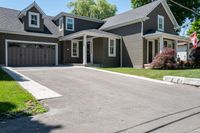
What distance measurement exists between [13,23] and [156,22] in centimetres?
1428

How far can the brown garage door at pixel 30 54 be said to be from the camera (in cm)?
2005

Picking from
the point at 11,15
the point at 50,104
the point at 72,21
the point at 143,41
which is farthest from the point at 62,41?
the point at 50,104

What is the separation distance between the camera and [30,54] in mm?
20984

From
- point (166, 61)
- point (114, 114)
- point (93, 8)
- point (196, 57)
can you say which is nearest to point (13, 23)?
point (166, 61)

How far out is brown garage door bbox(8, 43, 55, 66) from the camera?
20.0m

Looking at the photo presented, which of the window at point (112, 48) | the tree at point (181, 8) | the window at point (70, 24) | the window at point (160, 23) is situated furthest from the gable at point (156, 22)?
the tree at point (181, 8)

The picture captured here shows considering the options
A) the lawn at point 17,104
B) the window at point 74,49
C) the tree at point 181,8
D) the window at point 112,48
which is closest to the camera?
the lawn at point 17,104

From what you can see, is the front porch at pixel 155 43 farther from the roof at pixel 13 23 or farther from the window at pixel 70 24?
the roof at pixel 13 23

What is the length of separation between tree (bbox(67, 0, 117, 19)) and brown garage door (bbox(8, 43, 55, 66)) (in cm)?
2287

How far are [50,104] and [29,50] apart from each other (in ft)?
49.7

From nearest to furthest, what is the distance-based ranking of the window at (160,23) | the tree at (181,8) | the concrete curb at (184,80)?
the concrete curb at (184,80) → the window at (160,23) → the tree at (181,8)

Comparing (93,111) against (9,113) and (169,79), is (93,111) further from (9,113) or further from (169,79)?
(169,79)

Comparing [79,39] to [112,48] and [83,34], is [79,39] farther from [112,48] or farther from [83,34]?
[83,34]

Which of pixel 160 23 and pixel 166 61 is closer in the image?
pixel 166 61
